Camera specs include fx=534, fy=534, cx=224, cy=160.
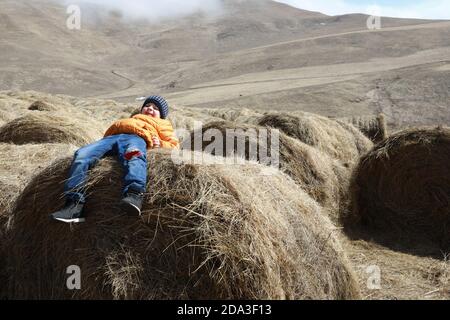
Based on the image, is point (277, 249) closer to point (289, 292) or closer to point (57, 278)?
point (289, 292)

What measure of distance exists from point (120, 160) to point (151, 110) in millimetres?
1438

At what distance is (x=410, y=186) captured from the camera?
7.31 metres

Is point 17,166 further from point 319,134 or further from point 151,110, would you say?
point 319,134

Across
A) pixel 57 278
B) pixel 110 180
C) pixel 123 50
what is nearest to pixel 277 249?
pixel 110 180

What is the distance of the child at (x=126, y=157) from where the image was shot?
3949mm

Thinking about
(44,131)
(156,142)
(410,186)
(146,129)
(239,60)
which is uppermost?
(239,60)

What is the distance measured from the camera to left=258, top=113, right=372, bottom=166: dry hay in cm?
1027

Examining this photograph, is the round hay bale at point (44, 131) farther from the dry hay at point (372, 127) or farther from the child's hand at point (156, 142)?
the dry hay at point (372, 127)

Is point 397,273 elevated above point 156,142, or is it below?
below

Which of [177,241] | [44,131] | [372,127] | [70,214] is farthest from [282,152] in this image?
[372,127]

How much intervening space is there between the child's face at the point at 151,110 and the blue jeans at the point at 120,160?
1051mm

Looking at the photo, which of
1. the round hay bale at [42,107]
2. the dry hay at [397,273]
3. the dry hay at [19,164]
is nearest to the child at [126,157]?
the dry hay at [19,164]

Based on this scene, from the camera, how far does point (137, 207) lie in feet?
12.6
